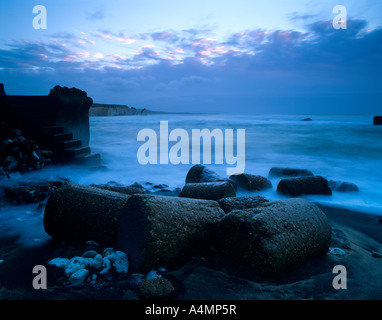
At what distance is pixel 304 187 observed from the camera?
5.18 meters

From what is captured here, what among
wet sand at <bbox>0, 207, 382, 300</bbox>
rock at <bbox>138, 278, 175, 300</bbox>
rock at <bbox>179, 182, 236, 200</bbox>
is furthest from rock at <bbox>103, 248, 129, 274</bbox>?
rock at <bbox>179, 182, 236, 200</bbox>

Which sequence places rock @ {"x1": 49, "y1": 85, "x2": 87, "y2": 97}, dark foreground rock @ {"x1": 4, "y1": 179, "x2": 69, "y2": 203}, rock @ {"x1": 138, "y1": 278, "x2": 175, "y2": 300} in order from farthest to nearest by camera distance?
rock @ {"x1": 49, "y1": 85, "x2": 87, "y2": 97}
dark foreground rock @ {"x1": 4, "y1": 179, "x2": 69, "y2": 203}
rock @ {"x1": 138, "y1": 278, "x2": 175, "y2": 300}

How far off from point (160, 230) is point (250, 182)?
333cm

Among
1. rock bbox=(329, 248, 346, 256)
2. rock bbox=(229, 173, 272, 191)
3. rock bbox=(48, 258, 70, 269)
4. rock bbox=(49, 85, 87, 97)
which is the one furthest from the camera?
rock bbox=(49, 85, 87, 97)

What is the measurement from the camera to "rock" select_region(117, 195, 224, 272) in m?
2.37

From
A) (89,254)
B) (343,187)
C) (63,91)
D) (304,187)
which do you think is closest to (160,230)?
(89,254)

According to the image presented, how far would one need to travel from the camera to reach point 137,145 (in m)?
12.4

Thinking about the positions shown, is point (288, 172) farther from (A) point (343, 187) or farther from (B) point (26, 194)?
(B) point (26, 194)

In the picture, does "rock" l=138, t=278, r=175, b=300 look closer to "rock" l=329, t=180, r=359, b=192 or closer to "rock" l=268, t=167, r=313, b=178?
"rock" l=329, t=180, r=359, b=192

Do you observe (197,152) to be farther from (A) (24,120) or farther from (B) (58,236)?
(B) (58,236)

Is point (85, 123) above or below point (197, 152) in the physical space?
above

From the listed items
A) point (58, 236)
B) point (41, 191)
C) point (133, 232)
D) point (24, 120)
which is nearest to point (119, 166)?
point (24, 120)

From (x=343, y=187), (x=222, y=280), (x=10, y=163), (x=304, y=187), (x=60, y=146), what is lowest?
(x=222, y=280)
